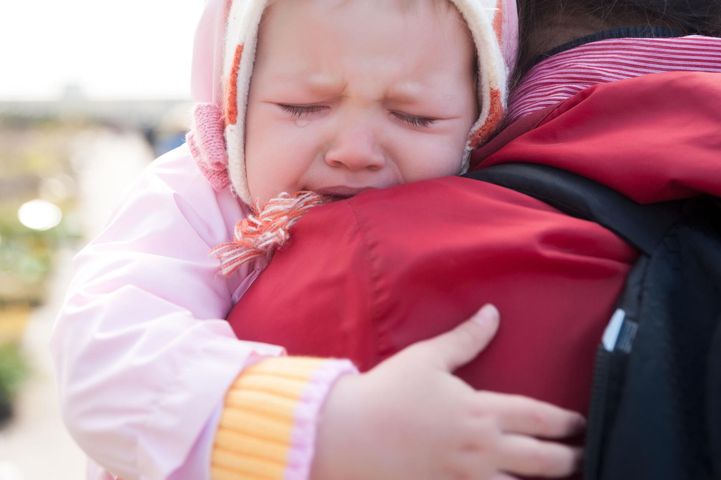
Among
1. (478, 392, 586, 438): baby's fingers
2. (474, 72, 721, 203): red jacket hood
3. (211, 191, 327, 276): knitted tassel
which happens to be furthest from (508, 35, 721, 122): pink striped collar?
(478, 392, 586, 438): baby's fingers

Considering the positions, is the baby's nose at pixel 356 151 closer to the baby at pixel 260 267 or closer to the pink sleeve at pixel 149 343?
the baby at pixel 260 267

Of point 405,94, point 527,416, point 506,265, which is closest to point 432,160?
point 405,94

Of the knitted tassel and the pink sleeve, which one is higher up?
the knitted tassel

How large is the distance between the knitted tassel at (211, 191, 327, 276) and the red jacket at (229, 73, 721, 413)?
10cm

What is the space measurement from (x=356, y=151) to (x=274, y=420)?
379 millimetres

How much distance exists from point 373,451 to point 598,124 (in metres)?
0.47

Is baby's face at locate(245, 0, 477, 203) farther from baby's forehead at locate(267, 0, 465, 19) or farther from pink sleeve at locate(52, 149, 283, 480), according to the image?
pink sleeve at locate(52, 149, 283, 480)

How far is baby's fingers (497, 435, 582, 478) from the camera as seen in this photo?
2.70 feet

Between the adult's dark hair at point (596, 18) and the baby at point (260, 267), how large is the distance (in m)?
0.08

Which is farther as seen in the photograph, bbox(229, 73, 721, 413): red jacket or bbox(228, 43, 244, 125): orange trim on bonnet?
bbox(228, 43, 244, 125): orange trim on bonnet

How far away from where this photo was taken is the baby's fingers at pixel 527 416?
827mm

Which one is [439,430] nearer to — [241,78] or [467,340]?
[467,340]

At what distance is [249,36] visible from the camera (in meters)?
1.16

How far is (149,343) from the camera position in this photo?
955 millimetres
